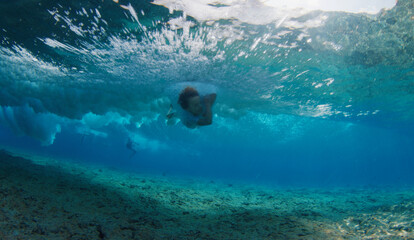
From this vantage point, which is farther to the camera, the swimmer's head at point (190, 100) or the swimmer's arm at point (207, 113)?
the swimmer's arm at point (207, 113)

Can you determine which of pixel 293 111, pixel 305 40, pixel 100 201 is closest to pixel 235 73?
pixel 305 40

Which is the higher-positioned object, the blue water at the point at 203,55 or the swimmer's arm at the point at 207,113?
the blue water at the point at 203,55

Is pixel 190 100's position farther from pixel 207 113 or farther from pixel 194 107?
pixel 207 113

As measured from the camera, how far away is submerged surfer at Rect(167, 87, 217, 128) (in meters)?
8.18

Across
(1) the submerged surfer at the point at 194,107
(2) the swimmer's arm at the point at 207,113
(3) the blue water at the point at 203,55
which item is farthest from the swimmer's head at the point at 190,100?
(3) the blue water at the point at 203,55

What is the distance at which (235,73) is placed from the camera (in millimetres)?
12398

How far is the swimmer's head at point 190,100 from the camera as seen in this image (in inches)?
321

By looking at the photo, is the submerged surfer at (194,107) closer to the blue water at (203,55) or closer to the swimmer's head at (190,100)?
the swimmer's head at (190,100)

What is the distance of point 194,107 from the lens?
8.30 metres

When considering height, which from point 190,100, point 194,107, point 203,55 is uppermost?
point 203,55

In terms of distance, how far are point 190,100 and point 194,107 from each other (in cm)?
37

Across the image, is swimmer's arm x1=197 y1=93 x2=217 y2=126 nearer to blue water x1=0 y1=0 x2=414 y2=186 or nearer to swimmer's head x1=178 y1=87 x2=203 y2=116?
swimmer's head x1=178 y1=87 x2=203 y2=116

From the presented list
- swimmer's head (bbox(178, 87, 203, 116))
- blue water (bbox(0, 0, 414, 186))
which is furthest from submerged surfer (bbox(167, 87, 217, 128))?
blue water (bbox(0, 0, 414, 186))

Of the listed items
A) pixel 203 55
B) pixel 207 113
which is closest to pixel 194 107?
pixel 207 113
